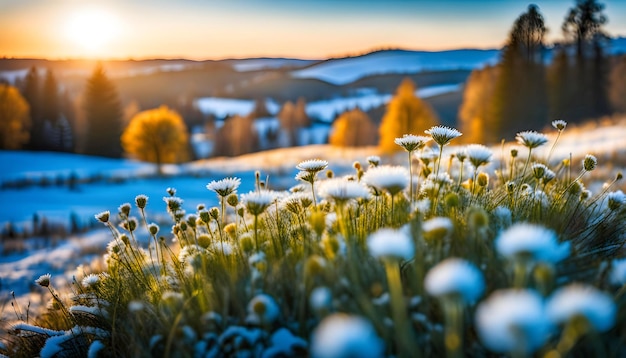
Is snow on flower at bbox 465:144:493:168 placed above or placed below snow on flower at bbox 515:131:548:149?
below

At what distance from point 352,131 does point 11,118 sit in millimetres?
34505

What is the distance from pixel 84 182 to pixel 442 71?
161m

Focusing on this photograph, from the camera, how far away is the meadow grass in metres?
0.82

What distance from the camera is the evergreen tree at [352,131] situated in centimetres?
4281

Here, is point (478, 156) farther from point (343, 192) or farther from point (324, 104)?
point (324, 104)

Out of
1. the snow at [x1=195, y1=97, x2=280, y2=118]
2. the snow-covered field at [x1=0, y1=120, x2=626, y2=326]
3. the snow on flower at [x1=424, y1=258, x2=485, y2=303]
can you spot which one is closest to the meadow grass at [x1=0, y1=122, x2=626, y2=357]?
the snow on flower at [x1=424, y1=258, x2=485, y2=303]

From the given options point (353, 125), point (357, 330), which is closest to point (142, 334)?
point (357, 330)

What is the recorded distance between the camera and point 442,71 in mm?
163750

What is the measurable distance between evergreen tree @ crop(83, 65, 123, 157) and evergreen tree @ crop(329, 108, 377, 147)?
79.1 ft

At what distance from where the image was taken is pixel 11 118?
42625 mm

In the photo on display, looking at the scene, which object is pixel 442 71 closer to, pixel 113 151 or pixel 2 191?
pixel 113 151

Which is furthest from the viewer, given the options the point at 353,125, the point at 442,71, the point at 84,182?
the point at 442,71

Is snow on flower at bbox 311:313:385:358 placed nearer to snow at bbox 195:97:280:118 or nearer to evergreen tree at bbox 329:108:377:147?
evergreen tree at bbox 329:108:377:147

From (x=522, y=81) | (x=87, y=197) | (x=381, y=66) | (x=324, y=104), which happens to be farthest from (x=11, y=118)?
(x=381, y=66)
